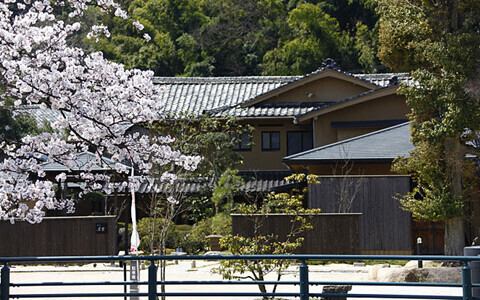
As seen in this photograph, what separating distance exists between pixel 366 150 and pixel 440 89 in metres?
7.55

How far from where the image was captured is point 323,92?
3350cm

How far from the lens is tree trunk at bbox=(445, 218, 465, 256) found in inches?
740

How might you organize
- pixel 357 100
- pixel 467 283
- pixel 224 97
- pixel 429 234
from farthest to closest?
pixel 224 97
pixel 357 100
pixel 429 234
pixel 467 283

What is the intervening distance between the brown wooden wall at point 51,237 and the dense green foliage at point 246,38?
27496mm

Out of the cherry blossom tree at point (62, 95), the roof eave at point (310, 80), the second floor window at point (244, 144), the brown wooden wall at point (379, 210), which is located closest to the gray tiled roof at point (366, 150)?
the brown wooden wall at point (379, 210)

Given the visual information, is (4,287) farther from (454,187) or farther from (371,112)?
(371,112)

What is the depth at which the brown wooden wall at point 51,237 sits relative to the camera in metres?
21.6

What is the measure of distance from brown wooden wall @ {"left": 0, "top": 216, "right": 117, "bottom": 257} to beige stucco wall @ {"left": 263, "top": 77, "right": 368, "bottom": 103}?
1375 cm

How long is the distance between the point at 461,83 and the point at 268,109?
15692 mm

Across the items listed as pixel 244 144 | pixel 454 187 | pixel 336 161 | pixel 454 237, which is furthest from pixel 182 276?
pixel 244 144

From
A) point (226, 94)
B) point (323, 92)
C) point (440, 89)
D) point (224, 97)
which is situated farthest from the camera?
point (226, 94)

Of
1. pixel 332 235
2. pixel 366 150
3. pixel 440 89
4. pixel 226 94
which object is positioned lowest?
pixel 332 235

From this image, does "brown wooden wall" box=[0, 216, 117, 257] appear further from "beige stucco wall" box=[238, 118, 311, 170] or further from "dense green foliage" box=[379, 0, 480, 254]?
"beige stucco wall" box=[238, 118, 311, 170]

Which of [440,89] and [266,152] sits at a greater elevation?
[266,152]
